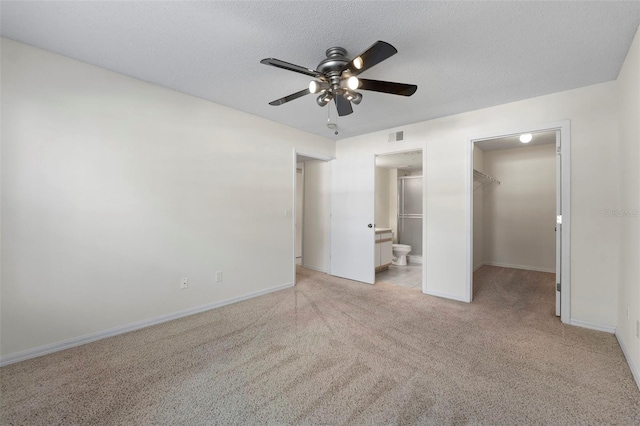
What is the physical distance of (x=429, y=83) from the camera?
272 centimetres

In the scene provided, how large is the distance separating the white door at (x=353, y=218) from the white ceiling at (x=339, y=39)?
1.86 m

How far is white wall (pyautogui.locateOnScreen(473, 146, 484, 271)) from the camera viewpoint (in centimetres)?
527

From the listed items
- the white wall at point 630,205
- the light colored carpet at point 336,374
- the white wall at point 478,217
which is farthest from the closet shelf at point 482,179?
the light colored carpet at point 336,374

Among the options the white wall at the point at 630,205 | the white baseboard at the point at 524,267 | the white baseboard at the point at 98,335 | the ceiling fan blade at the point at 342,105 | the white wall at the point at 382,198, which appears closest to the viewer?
the white wall at the point at 630,205

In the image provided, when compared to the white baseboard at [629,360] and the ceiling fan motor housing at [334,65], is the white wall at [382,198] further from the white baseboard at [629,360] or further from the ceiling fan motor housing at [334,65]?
the ceiling fan motor housing at [334,65]

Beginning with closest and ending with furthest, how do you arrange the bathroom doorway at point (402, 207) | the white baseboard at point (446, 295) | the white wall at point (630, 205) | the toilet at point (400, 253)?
1. the white wall at point (630, 205)
2. the white baseboard at point (446, 295)
3. the toilet at point (400, 253)
4. the bathroom doorway at point (402, 207)

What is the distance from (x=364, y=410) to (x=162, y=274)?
2.38m

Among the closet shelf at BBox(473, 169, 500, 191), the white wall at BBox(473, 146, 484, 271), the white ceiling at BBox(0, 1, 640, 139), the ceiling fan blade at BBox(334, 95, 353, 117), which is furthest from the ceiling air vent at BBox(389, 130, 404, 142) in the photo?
the white wall at BBox(473, 146, 484, 271)

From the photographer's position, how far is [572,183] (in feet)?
9.22

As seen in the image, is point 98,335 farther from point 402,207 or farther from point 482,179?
point 482,179

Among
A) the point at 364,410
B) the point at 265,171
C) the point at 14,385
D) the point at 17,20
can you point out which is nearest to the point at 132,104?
the point at 17,20

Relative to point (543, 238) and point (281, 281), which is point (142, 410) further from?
point (543, 238)

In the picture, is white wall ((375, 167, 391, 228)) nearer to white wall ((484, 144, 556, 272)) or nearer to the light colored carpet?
white wall ((484, 144, 556, 272))

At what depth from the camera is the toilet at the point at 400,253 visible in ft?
19.3
